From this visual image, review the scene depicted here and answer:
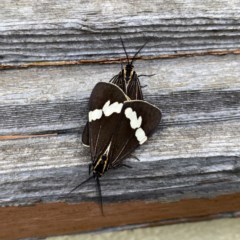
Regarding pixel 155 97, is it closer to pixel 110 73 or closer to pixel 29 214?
pixel 110 73

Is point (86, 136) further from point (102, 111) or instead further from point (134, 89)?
point (134, 89)

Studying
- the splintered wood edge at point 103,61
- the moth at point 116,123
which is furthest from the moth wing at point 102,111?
the splintered wood edge at point 103,61

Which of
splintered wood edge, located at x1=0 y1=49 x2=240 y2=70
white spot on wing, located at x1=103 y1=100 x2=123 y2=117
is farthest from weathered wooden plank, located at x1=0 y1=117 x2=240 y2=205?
splintered wood edge, located at x1=0 y1=49 x2=240 y2=70

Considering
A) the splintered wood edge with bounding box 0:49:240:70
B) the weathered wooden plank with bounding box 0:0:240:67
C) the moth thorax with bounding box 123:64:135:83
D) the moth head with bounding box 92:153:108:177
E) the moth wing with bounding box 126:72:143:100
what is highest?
the weathered wooden plank with bounding box 0:0:240:67

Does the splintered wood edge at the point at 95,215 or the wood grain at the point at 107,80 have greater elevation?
the wood grain at the point at 107,80

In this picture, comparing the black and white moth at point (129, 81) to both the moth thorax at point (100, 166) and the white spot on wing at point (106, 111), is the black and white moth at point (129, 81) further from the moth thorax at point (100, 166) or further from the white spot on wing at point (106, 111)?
the moth thorax at point (100, 166)

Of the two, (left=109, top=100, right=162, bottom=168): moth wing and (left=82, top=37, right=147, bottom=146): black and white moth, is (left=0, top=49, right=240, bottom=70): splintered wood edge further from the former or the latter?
(left=109, top=100, right=162, bottom=168): moth wing

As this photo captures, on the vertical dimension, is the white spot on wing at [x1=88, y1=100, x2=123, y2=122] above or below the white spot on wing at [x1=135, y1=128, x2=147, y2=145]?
above
